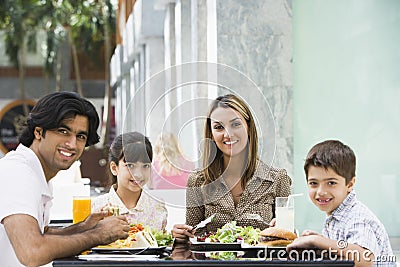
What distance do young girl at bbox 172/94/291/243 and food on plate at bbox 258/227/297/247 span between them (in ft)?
1.30

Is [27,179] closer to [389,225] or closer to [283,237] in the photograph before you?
[283,237]

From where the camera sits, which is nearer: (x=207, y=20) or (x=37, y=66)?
(x=207, y=20)

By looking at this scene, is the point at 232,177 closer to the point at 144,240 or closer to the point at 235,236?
the point at 235,236

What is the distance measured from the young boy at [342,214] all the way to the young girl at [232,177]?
49 cm

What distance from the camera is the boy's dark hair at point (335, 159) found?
303 cm

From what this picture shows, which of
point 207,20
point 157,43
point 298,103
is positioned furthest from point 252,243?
point 157,43

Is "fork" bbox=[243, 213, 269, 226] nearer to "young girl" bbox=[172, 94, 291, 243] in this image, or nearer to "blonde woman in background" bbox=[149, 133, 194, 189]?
"young girl" bbox=[172, 94, 291, 243]

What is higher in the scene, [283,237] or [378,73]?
[378,73]

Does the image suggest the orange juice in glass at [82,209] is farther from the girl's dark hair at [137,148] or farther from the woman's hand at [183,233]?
the woman's hand at [183,233]

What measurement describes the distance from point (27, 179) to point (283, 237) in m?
0.91

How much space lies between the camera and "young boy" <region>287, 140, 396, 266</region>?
109 inches

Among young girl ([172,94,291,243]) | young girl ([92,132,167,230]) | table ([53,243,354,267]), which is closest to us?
table ([53,243,354,267])

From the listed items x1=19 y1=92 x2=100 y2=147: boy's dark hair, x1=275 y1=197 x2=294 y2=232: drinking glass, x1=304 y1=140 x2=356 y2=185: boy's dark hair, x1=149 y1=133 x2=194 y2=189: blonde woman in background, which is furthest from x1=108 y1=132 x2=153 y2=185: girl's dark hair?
x1=304 y1=140 x2=356 y2=185: boy's dark hair

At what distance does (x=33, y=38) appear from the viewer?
2577cm
